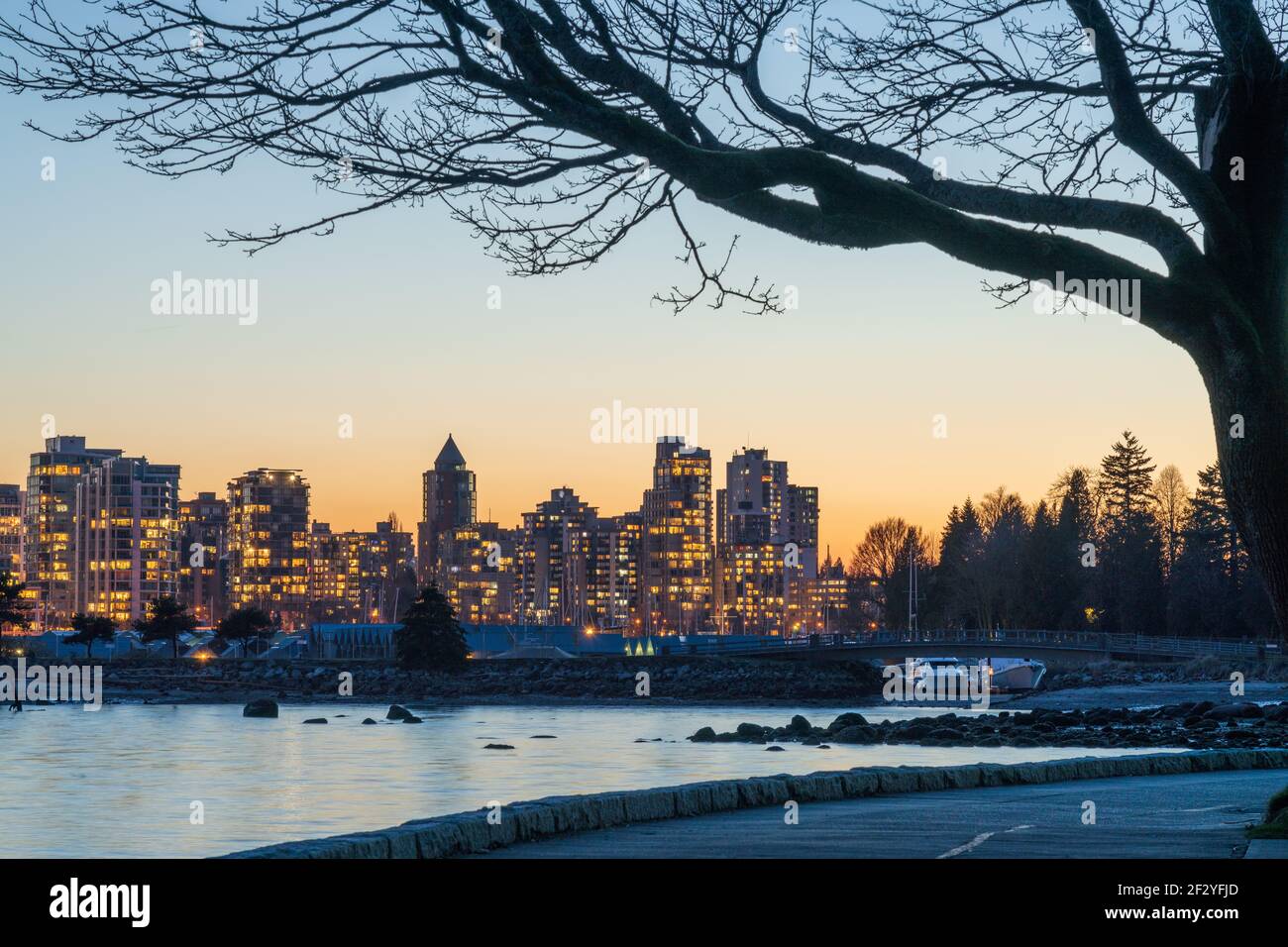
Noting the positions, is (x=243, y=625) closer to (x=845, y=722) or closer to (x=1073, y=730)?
(x=845, y=722)

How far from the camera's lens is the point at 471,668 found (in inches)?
4668

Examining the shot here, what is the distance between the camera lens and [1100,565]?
119 m

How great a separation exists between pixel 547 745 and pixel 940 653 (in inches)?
2188

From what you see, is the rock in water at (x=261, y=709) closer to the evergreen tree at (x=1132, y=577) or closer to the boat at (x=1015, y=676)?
the boat at (x=1015, y=676)

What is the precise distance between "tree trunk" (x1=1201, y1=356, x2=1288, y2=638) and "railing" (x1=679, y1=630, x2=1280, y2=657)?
8321 centimetres

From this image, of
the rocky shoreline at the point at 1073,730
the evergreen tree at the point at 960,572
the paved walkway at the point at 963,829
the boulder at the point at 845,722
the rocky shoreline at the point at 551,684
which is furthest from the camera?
the evergreen tree at the point at 960,572

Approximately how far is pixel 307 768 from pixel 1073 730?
77.6 feet

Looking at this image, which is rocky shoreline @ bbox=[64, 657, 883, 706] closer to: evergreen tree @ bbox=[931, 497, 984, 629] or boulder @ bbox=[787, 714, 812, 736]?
evergreen tree @ bbox=[931, 497, 984, 629]

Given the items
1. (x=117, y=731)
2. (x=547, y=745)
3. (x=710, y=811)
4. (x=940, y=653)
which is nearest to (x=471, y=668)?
(x=940, y=653)

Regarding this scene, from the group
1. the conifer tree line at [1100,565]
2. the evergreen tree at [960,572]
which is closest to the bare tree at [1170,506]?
the conifer tree line at [1100,565]

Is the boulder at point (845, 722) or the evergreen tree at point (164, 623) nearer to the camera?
the boulder at point (845, 722)

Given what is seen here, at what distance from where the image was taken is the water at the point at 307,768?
3547 centimetres

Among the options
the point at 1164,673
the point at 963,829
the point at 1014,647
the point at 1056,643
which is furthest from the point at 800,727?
the point at 963,829

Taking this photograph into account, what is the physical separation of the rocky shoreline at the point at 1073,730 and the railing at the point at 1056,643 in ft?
105
